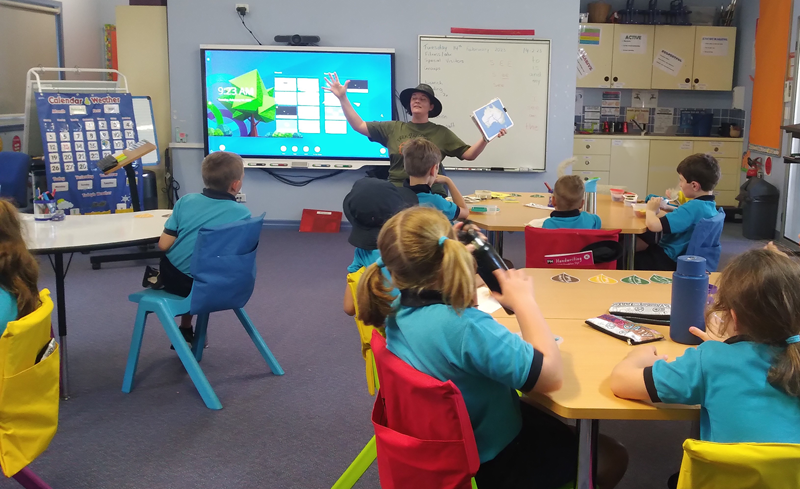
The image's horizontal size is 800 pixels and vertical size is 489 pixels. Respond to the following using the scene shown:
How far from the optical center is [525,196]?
4.86 meters

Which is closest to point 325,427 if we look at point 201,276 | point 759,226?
point 201,276

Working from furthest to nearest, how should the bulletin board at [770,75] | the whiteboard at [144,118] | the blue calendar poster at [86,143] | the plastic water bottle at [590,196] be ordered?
the bulletin board at [770,75]
the whiteboard at [144,118]
the blue calendar poster at [86,143]
the plastic water bottle at [590,196]

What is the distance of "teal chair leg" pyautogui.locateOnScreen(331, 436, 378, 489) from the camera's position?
2.10 m

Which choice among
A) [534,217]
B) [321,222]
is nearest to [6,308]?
[534,217]

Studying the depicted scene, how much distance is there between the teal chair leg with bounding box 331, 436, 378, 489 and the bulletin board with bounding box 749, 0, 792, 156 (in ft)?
20.1

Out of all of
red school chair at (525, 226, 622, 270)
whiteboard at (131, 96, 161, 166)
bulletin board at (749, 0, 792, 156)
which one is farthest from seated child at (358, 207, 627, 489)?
bulletin board at (749, 0, 792, 156)

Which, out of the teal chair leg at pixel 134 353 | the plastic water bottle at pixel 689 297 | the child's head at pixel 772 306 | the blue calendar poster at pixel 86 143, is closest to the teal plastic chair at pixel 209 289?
the teal chair leg at pixel 134 353

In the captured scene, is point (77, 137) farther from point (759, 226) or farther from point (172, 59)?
point (759, 226)

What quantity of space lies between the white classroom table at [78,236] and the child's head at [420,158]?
1140mm

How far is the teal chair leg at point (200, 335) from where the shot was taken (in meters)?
3.44

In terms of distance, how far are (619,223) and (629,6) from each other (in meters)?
5.33

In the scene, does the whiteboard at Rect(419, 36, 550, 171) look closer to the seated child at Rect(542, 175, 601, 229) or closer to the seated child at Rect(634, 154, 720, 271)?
the seated child at Rect(634, 154, 720, 271)

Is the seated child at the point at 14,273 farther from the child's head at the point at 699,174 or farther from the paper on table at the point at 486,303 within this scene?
the child's head at the point at 699,174

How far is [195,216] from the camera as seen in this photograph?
3.06m
